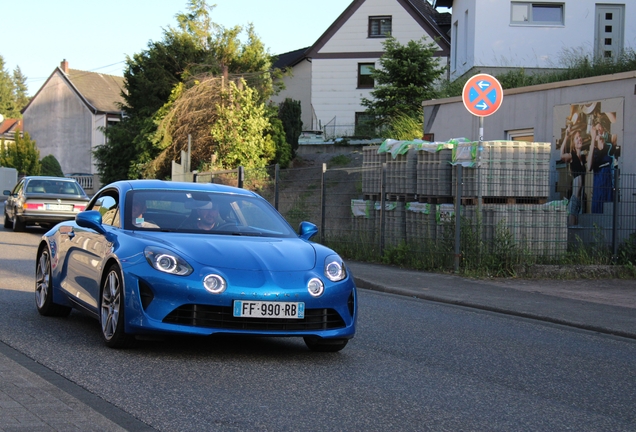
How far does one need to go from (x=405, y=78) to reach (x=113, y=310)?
102 ft

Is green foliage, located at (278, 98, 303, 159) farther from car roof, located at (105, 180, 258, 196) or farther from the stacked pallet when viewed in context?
car roof, located at (105, 180, 258, 196)

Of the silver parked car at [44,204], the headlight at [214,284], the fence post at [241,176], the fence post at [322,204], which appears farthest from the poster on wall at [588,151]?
the silver parked car at [44,204]

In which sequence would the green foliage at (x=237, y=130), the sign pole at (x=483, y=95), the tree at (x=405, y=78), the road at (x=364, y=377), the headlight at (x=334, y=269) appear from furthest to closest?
the tree at (x=405, y=78) < the green foliage at (x=237, y=130) < the sign pole at (x=483, y=95) < the headlight at (x=334, y=269) < the road at (x=364, y=377)

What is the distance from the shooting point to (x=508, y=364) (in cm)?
730

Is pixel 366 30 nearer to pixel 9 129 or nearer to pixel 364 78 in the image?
pixel 364 78

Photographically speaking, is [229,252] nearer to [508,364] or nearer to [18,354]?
[18,354]

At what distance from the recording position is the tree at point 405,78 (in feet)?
120

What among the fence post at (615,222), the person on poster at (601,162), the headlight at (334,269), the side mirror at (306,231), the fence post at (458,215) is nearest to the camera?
the headlight at (334,269)

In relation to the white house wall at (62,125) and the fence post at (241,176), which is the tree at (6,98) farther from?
the fence post at (241,176)

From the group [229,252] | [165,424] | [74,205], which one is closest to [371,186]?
[74,205]

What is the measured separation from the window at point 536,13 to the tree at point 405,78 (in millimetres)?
6547

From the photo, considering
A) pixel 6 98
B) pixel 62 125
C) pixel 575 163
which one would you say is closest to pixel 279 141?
pixel 575 163

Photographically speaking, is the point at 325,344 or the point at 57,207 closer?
the point at 325,344

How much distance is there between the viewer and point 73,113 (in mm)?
73812
